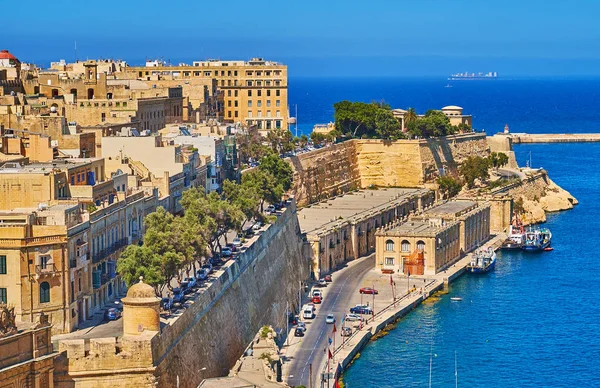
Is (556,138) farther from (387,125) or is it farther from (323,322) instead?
(323,322)

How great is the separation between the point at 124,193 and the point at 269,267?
29.4ft

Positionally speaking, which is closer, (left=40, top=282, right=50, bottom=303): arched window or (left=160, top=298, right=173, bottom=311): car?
(left=40, top=282, right=50, bottom=303): arched window

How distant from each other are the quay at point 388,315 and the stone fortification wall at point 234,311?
295 cm

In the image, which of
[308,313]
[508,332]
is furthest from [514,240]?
[308,313]

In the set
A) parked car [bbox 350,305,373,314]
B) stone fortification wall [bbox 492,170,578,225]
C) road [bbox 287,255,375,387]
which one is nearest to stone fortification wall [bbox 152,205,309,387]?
road [bbox 287,255,375,387]

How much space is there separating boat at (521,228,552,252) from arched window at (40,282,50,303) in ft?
155

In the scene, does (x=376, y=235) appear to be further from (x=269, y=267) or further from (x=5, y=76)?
(x=5, y=76)

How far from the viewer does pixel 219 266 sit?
1949 inches

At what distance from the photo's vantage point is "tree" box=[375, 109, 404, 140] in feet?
322

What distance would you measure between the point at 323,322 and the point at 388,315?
12.5 ft

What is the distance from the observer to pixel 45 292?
39938mm

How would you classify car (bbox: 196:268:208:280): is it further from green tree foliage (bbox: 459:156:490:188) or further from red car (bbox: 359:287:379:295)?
green tree foliage (bbox: 459:156:490:188)

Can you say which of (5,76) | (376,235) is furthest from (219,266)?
(5,76)

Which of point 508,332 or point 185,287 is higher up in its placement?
point 185,287
